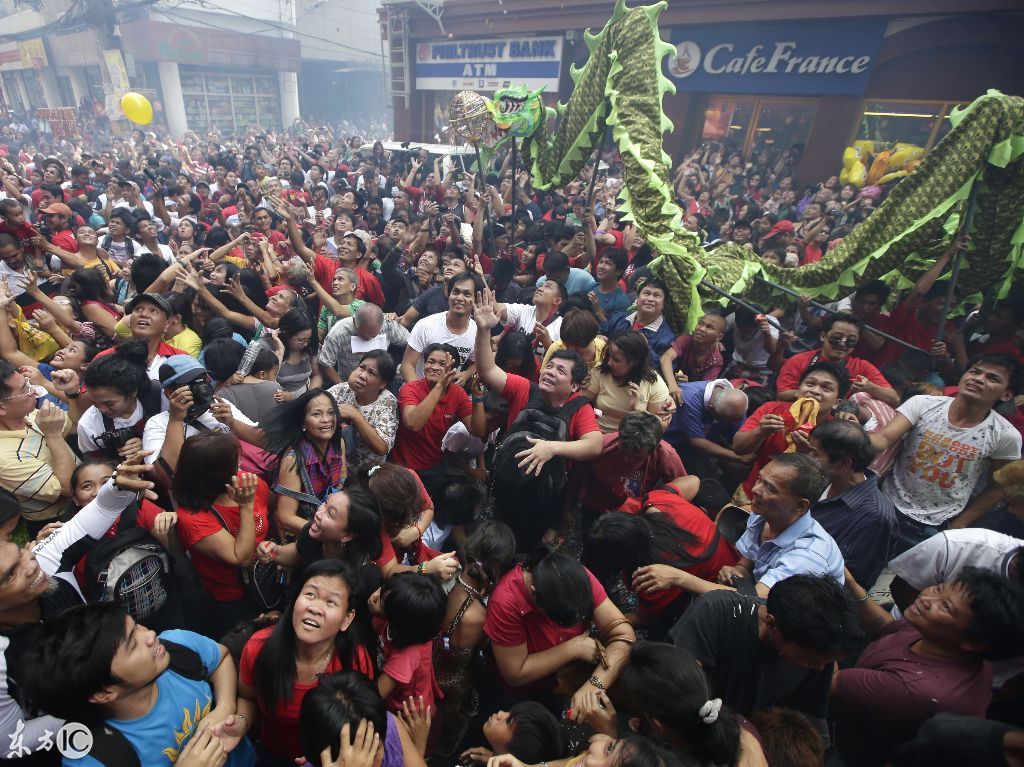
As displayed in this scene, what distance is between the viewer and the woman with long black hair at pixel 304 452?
8.32 ft

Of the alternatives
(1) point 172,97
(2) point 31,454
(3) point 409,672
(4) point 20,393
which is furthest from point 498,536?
(1) point 172,97

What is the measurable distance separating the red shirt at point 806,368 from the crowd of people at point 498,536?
0.07 feet

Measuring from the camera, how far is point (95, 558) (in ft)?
6.36

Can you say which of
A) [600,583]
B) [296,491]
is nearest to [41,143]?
[296,491]

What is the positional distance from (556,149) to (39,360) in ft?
17.0

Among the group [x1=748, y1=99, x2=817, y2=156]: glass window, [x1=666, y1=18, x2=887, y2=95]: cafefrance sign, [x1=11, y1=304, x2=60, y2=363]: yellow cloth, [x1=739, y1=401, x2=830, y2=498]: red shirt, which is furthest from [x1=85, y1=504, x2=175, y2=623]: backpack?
[x1=748, y1=99, x2=817, y2=156]: glass window

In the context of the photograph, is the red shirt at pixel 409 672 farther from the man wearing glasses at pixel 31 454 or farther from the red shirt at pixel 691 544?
the man wearing glasses at pixel 31 454

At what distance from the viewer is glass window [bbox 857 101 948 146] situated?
1003 cm

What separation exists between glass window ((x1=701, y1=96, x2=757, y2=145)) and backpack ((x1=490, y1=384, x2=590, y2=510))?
1235cm

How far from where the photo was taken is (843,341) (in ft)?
11.4

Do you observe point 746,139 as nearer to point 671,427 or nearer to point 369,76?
point 671,427

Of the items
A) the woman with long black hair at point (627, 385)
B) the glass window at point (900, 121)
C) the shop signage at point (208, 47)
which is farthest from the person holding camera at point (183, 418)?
the shop signage at point (208, 47)

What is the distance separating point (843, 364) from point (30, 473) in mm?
4682

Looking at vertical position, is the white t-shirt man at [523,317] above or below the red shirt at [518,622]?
above
